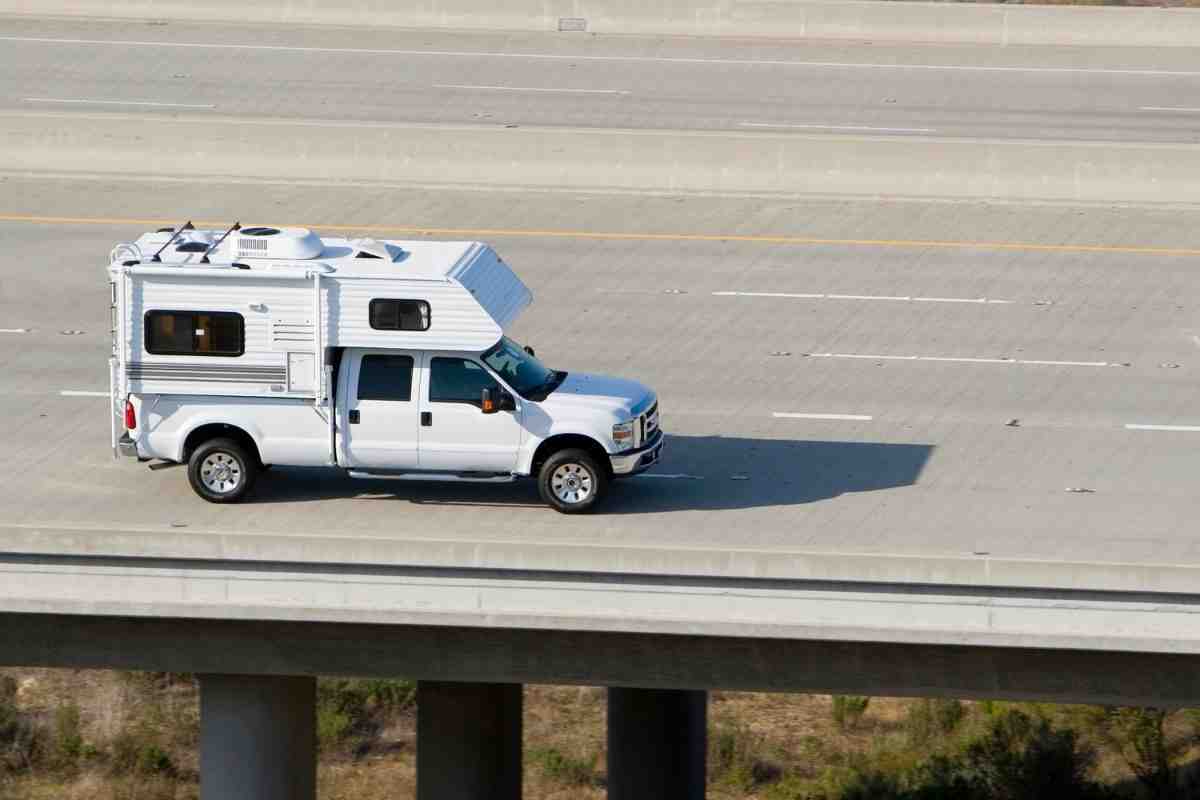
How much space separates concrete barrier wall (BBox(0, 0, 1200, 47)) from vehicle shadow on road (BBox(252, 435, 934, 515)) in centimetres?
2213

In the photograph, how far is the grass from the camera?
28938 mm

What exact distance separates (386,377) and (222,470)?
1.65 m

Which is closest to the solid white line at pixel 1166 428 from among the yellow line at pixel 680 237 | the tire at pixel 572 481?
the tire at pixel 572 481

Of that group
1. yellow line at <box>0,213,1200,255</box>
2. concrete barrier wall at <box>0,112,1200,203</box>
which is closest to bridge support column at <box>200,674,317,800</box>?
yellow line at <box>0,213,1200,255</box>

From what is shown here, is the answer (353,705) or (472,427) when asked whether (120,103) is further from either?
(472,427)

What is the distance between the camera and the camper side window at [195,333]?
17703mm

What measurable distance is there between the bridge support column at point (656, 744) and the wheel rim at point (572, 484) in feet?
22.5

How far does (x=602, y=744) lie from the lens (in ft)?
102

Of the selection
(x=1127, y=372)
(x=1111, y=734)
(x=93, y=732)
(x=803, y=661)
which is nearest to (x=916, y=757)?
(x=1111, y=734)

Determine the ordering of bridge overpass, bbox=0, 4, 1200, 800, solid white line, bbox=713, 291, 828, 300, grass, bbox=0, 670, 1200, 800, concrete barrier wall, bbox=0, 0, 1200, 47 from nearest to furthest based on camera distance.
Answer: bridge overpass, bbox=0, 4, 1200, 800, solid white line, bbox=713, 291, 828, 300, grass, bbox=0, 670, 1200, 800, concrete barrier wall, bbox=0, 0, 1200, 47

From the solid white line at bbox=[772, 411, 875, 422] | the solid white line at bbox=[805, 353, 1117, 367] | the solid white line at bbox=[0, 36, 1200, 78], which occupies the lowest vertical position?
the solid white line at bbox=[772, 411, 875, 422]

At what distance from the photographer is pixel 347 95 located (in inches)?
1468

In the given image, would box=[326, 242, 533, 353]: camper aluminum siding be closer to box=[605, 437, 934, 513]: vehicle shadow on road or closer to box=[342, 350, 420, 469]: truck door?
box=[342, 350, 420, 469]: truck door

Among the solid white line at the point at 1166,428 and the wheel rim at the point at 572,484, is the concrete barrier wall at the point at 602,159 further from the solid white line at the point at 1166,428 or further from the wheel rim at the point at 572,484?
the wheel rim at the point at 572,484
